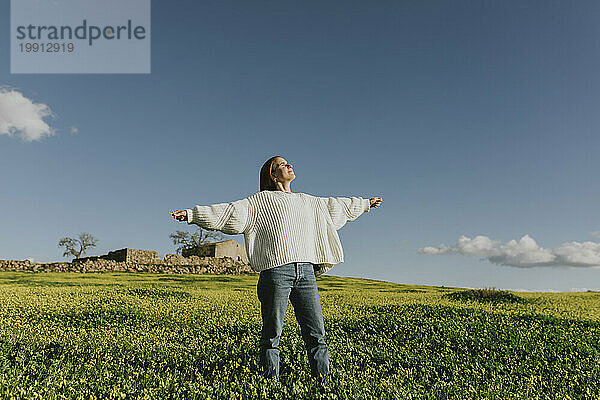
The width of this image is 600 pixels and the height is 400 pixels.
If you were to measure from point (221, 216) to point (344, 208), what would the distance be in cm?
190

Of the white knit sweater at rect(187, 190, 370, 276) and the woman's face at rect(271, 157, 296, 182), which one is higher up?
the woman's face at rect(271, 157, 296, 182)

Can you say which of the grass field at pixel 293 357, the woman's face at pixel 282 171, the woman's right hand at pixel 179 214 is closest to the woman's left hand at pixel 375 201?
the woman's face at pixel 282 171

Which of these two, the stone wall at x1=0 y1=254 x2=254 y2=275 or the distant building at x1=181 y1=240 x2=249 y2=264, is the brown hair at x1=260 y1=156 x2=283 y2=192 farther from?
the distant building at x1=181 y1=240 x2=249 y2=264

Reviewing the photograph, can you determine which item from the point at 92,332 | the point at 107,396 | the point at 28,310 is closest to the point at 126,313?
the point at 92,332

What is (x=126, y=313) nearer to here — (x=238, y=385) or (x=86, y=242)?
(x=238, y=385)

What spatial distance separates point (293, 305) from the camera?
18.3ft

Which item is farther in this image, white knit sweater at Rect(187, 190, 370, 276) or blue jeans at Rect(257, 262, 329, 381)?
white knit sweater at Rect(187, 190, 370, 276)

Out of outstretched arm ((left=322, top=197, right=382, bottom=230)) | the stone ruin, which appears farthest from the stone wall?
outstretched arm ((left=322, top=197, right=382, bottom=230))

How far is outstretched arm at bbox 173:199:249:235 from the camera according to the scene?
18.1 ft

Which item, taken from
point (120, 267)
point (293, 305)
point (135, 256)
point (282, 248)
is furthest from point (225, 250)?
point (282, 248)

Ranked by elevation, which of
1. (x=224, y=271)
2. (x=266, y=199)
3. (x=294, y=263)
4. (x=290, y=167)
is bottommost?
(x=224, y=271)

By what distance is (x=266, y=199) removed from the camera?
589 centimetres

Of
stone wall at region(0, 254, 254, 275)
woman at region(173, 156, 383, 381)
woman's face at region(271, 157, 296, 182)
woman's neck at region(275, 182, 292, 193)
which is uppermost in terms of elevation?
woman's face at region(271, 157, 296, 182)

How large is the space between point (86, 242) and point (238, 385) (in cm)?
8042
